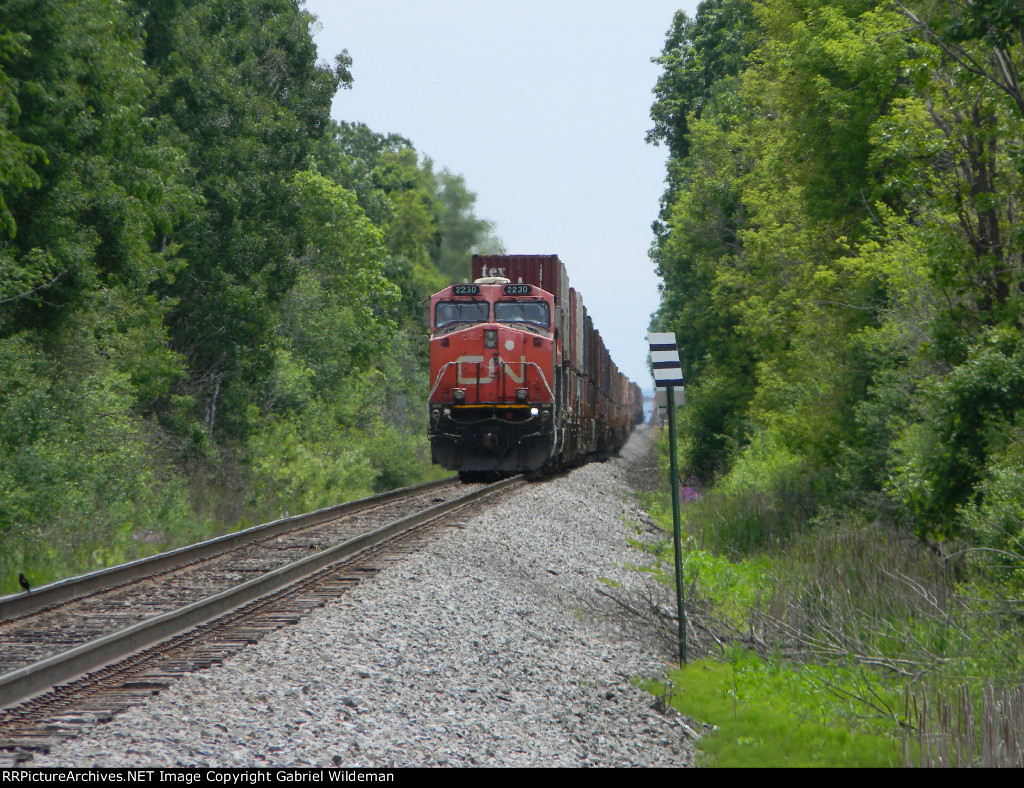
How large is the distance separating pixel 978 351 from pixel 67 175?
13.5 meters

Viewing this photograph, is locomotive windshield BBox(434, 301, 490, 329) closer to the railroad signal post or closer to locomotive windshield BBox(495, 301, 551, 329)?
locomotive windshield BBox(495, 301, 551, 329)

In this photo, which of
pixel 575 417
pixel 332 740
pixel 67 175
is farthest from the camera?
pixel 575 417

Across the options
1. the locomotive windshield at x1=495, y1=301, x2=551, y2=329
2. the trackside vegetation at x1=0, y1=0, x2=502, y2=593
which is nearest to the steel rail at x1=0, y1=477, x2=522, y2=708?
the trackside vegetation at x1=0, y1=0, x2=502, y2=593

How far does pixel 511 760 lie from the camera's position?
5.86m

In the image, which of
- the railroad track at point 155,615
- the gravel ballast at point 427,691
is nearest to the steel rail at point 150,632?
the railroad track at point 155,615

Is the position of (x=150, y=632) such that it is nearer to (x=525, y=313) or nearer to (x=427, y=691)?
(x=427, y=691)

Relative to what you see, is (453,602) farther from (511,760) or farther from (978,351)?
(978,351)

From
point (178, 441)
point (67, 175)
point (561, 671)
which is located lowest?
point (561, 671)

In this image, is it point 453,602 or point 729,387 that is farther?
point 729,387

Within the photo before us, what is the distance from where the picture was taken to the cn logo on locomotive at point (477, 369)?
856 inches

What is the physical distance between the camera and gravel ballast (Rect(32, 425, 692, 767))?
5598 mm

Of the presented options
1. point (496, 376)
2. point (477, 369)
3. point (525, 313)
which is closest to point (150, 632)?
point (496, 376)

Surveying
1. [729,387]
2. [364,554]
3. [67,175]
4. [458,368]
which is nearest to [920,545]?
[364,554]

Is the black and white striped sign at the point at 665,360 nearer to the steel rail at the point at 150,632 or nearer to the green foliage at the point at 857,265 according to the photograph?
the steel rail at the point at 150,632
